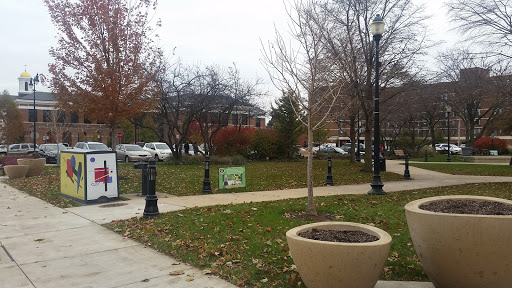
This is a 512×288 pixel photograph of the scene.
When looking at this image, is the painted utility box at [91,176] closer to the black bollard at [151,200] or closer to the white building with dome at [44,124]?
the black bollard at [151,200]

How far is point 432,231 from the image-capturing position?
391 cm

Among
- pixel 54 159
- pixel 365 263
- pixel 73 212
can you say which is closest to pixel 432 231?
pixel 365 263

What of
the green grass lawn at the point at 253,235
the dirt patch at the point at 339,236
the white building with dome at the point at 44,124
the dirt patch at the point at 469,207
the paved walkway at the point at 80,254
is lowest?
the paved walkway at the point at 80,254

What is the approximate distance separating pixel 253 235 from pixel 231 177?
267 inches

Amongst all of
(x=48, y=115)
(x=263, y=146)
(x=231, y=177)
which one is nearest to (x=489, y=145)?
(x=263, y=146)

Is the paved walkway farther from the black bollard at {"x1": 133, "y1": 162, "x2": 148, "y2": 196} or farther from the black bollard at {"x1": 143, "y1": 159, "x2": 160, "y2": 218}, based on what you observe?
the black bollard at {"x1": 133, "y1": 162, "x2": 148, "y2": 196}

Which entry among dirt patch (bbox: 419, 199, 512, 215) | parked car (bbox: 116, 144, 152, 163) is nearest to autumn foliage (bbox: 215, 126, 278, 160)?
parked car (bbox: 116, 144, 152, 163)

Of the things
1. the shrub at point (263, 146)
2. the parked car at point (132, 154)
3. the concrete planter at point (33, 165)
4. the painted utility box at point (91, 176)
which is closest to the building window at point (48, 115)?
the parked car at point (132, 154)

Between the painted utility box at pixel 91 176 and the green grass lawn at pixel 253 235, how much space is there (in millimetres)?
3037

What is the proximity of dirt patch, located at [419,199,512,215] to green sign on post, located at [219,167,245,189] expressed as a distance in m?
8.93

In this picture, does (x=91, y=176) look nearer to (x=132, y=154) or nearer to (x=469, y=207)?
(x=469, y=207)

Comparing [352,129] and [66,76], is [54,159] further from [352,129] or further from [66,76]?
[352,129]

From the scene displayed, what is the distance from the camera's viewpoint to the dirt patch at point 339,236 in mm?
4188

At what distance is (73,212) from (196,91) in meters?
18.1
